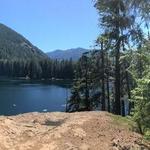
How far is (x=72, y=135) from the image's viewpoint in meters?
12.9

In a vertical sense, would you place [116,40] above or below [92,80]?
above

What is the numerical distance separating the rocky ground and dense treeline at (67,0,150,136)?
0.76m

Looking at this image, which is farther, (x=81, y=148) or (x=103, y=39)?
(x=103, y=39)

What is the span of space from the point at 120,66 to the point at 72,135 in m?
25.6

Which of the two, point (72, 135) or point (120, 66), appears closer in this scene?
point (72, 135)

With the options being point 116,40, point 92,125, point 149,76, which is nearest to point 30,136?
point 92,125

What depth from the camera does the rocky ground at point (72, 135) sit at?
39.9 ft

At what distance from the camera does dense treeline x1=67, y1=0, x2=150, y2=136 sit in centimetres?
1286

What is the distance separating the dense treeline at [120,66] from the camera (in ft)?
42.2

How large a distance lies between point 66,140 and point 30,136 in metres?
1.19

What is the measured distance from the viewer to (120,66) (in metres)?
38.0

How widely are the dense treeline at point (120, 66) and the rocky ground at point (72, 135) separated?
2.51 ft

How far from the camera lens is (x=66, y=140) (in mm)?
12422

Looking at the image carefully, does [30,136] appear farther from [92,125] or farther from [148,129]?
[148,129]
